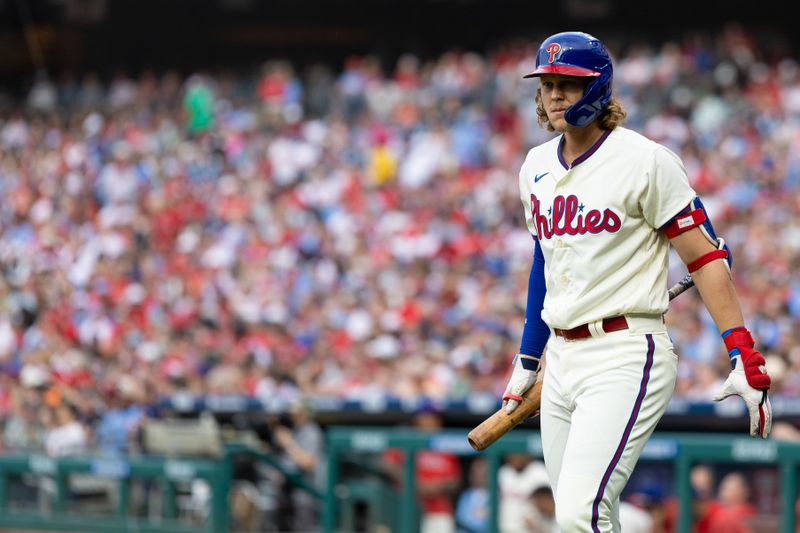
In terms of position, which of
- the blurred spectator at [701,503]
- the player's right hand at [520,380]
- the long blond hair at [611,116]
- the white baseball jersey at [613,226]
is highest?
the long blond hair at [611,116]

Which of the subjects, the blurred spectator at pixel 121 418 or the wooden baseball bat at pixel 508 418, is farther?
the blurred spectator at pixel 121 418

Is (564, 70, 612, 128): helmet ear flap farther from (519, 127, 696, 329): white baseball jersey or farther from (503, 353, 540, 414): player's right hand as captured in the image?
(503, 353, 540, 414): player's right hand

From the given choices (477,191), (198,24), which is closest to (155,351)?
(477,191)

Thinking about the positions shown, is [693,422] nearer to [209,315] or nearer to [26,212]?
[209,315]

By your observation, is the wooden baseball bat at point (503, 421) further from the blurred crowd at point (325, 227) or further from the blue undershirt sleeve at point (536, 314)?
the blurred crowd at point (325, 227)

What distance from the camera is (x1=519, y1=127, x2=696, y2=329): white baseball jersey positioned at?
3.56 metres

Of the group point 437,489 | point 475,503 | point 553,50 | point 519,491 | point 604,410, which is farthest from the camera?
point 475,503

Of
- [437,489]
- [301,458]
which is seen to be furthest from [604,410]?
[301,458]

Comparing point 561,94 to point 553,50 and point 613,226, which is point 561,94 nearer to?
point 553,50

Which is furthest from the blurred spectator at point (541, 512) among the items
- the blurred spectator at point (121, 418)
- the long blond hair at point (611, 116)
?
the blurred spectator at point (121, 418)

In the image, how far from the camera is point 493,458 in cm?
666

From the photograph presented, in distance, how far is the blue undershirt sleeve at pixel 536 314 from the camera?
12.8 feet

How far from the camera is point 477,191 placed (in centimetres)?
1404

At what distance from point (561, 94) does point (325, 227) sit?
1114 cm
